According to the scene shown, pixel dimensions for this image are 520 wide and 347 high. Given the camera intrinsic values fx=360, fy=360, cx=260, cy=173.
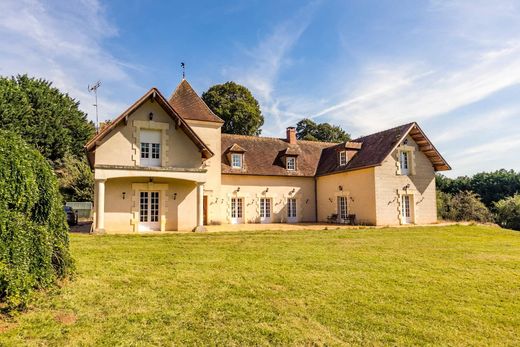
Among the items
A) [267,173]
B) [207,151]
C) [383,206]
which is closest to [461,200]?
[383,206]

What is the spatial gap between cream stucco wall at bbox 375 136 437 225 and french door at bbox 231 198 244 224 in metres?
8.10

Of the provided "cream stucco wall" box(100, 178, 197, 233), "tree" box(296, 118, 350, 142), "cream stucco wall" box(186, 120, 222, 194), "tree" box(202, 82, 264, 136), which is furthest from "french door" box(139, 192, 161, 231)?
"tree" box(296, 118, 350, 142)

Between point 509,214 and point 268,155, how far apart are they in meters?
17.5

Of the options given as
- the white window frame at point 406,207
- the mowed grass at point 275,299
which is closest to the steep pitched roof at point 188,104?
the mowed grass at point 275,299

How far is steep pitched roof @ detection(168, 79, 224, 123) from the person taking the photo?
2048cm

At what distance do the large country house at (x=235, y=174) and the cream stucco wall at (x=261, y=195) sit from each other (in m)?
0.06

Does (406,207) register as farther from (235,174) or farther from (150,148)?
(150,148)

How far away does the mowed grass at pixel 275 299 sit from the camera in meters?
4.93

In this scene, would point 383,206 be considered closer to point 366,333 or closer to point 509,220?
point 509,220

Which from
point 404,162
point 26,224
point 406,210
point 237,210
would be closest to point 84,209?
point 237,210

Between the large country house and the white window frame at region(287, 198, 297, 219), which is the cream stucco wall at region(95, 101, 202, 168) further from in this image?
the white window frame at region(287, 198, 297, 219)

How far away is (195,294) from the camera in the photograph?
6.53 metres

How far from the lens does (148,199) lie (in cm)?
1703

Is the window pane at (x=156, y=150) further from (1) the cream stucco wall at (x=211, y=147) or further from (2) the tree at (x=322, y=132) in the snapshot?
(2) the tree at (x=322, y=132)
